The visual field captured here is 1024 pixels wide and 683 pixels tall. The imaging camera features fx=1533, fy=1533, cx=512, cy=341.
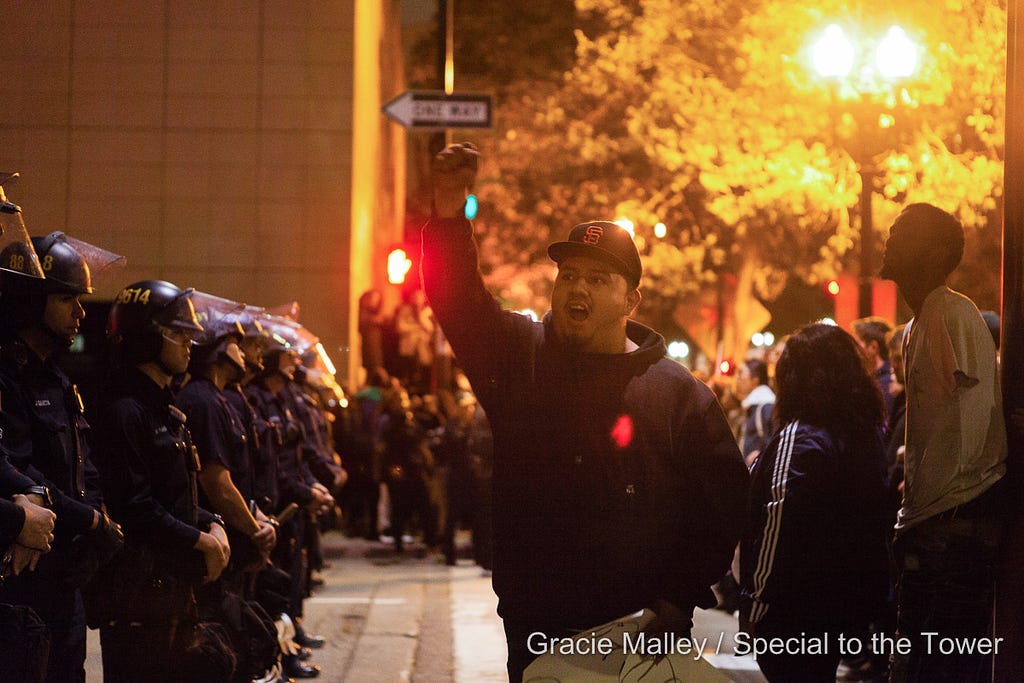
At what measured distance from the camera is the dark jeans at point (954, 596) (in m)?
5.80

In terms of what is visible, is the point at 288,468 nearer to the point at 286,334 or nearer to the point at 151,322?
the point at 286,334

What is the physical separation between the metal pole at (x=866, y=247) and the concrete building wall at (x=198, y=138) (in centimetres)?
744

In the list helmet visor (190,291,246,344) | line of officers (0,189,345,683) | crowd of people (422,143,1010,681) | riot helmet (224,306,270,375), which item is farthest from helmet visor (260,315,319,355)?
crowd of people (422,143,1010,681)

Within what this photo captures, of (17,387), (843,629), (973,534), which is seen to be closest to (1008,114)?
(973,534)

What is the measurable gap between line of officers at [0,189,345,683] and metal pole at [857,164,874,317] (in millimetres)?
8813

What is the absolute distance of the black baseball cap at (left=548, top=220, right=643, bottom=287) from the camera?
5.00 m

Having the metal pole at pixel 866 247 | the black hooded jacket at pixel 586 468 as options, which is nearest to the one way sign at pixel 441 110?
the metal pole at pixel 866 247

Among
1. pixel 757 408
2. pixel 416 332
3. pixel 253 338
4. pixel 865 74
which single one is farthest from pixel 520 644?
pixel 416 332

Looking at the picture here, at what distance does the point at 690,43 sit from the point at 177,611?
77.8 ft

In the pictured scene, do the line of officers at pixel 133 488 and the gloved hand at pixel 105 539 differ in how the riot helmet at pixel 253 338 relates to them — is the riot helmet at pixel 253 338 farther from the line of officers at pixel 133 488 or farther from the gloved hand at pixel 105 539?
the gloved hand at pixel 105 539

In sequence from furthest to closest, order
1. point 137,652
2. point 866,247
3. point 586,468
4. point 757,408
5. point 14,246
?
point 866,247 < point 757,408 < point 137,652 < point 14,246 < point 586,468

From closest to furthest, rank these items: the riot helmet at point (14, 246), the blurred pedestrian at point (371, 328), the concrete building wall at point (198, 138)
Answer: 1. the riot helmet at point (14, 246)
2. the concrete building wall at point (198, 138)
3. the blurred pedestrian at point (371, 328)

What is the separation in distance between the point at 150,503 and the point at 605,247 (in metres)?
2.76

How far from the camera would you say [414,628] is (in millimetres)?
12188
